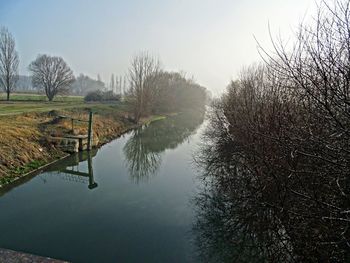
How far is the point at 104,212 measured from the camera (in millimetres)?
8328

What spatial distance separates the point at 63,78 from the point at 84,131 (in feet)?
82.4

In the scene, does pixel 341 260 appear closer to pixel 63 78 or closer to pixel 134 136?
pixel 134 136

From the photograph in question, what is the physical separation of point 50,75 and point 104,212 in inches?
1449

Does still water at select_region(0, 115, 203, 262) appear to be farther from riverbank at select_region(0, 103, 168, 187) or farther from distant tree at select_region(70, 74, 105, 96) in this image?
distant tree at select_region(70, 74, 105, 96)

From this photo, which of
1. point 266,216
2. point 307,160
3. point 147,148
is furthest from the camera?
point 147,148

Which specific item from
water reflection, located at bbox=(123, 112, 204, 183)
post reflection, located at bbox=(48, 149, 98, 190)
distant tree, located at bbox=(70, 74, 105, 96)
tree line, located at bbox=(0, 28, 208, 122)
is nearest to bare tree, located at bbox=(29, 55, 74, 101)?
tree line, located at bbox=(0, 28, 208, 122)

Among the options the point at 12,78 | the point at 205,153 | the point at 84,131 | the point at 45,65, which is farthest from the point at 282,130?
the point at 45,65

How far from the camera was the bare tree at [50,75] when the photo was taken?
3906cm

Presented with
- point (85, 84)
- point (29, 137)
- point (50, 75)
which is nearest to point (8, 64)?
point (50, 75)

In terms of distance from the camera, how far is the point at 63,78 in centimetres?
4047

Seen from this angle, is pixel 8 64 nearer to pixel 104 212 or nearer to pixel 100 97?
pixel 100 97

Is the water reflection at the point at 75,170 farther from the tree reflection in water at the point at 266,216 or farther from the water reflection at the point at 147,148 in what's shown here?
the tree reflection in water at the point at 266,216

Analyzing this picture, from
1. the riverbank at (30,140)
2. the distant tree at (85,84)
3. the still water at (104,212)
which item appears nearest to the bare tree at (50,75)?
the riverbank at (30,140)

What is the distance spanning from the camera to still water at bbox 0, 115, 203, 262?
6305 millimetres
